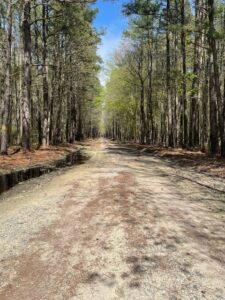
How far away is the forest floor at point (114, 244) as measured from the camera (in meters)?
4.68

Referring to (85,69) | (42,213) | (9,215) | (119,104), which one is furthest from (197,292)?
(119,104)

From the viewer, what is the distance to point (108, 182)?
460 inches

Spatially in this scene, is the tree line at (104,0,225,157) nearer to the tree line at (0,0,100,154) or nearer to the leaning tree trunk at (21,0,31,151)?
the tree line at (0,0,100,154)

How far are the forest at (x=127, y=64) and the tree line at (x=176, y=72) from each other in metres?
0.06

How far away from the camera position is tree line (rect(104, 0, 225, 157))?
779 inches

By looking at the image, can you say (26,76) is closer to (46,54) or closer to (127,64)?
(46,54)

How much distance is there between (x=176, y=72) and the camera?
22438 mm

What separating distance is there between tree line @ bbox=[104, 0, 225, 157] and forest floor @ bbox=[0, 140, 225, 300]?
1032cm

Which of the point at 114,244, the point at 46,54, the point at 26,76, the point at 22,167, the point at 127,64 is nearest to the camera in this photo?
the point at 114,244

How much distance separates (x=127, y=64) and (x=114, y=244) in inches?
1585

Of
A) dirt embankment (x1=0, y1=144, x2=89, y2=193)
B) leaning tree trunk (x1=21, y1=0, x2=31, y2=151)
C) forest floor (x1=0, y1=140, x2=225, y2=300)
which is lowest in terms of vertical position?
forest floor (x1=0, y1=140, x2=225, y2=300)

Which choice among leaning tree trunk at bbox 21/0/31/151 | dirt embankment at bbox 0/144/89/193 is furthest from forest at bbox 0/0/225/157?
dirt embankment at bbox 0/144/89/193

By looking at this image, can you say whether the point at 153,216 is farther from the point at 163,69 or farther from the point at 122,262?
the point at 163,69

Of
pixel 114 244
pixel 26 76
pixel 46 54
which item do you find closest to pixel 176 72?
pixel 26 76
